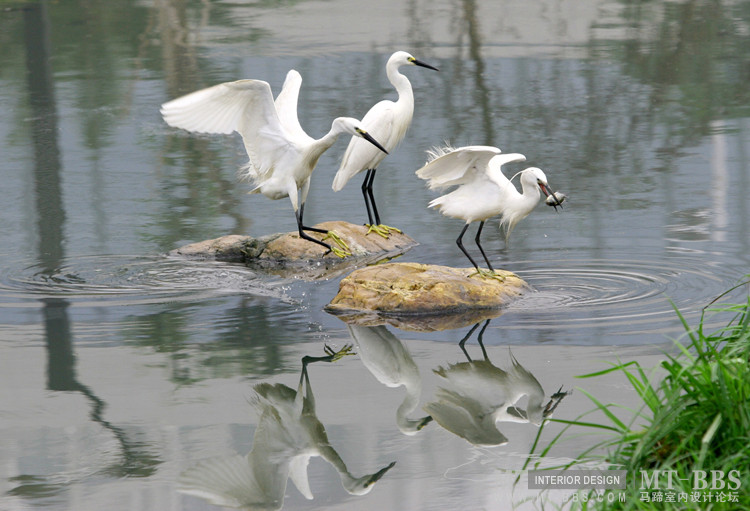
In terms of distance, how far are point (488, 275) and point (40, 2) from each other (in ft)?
49.3

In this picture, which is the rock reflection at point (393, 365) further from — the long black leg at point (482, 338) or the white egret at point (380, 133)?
the white egret at point (380, 133)

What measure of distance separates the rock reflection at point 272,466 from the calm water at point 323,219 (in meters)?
0.04

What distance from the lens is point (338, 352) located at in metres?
6.11

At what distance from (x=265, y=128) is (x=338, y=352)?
267 cm

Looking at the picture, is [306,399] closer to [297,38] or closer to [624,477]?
[624,477]

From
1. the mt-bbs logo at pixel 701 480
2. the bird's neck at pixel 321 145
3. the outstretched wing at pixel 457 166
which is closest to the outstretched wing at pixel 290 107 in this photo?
the bird's neck at pixel 321 145

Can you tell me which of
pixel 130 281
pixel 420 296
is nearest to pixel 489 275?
pixel 420 296

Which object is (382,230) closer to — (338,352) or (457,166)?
(457,166)

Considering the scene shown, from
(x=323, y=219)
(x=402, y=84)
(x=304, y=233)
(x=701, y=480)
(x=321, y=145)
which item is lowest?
(x=323, y=219)

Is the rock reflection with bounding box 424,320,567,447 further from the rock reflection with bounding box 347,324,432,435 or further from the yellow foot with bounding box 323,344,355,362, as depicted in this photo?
the yellow foot with bounding box 323,344,355,362

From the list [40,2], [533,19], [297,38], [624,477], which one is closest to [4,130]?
[297,38]

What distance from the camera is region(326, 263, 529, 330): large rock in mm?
6719

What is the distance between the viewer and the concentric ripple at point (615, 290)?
6461mm

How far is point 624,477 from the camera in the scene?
384cm
